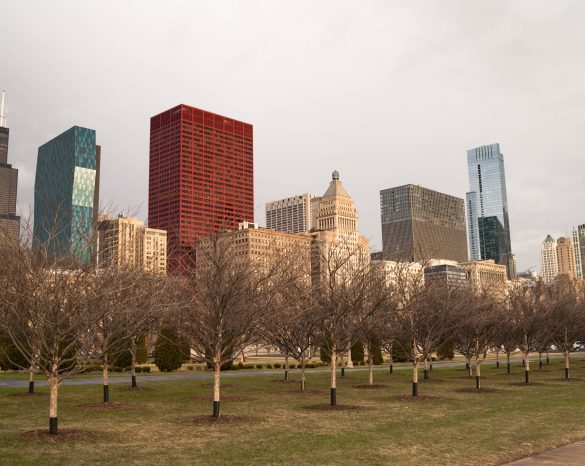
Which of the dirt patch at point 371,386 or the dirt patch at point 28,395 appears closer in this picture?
the dirt patch at point 28,395

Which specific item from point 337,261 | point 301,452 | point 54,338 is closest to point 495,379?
point 337,261

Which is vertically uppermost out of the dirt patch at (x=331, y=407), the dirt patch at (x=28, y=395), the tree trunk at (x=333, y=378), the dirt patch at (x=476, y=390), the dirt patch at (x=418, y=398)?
the tree trunk at (x=333, y=378)

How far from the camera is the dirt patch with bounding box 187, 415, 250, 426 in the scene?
19.1 metres

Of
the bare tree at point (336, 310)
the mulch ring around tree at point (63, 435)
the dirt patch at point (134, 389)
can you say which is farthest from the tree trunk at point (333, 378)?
the dirt patch at point (134, 389)

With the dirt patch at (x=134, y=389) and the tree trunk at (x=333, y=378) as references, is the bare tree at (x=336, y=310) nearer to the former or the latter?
the tree trunk at (x=333, y=378)

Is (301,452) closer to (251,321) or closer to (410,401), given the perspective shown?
(251,321)

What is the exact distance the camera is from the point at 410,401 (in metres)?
26.0

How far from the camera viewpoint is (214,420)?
1948 cm

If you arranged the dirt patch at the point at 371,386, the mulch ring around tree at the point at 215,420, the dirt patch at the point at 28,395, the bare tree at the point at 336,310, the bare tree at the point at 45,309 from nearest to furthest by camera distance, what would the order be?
the bare tree at the point at 45,309, the mulch ring around tree at the point at 215,420, the bare tree at the point at 336,310, the dirt patch at the point at 28,395, the dirt patch at the point at 371,386

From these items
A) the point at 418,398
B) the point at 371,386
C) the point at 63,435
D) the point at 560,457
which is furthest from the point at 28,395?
the point at 560,457

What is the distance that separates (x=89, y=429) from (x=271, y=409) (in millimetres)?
7707

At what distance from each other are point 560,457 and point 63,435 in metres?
12.8

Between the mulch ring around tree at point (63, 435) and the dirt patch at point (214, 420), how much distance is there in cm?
354

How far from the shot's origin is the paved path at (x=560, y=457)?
42.2 feet
